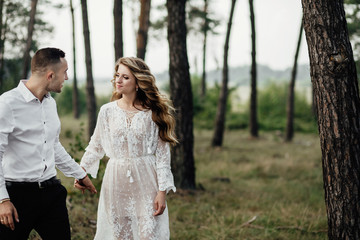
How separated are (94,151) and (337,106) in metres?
2.54

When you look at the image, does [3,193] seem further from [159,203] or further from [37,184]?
[159,203]

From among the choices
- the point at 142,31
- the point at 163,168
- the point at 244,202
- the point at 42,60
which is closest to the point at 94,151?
the point at 163,168

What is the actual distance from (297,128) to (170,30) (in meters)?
18.7

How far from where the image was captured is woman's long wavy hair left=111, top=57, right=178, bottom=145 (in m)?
3.84

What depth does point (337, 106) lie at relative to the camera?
416 centimetres

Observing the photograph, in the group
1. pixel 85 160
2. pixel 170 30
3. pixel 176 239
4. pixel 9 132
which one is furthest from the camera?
pixel 170 30

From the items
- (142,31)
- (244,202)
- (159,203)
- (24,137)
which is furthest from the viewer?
(142,31)

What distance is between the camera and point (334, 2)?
13.4 ft

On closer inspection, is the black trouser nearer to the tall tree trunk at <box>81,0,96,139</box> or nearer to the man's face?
the man's face

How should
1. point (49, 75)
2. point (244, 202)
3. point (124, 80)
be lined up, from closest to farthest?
point (49, 75) < point (124, 80) < point (244, 202)

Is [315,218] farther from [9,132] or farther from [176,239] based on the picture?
[9,132]

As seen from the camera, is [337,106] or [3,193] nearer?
[3,193]

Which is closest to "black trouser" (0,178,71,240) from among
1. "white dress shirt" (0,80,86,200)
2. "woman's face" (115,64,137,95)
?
"white dress shirt" (0,80,86,200)

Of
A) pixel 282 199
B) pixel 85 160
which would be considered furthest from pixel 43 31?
pixel 85 160
